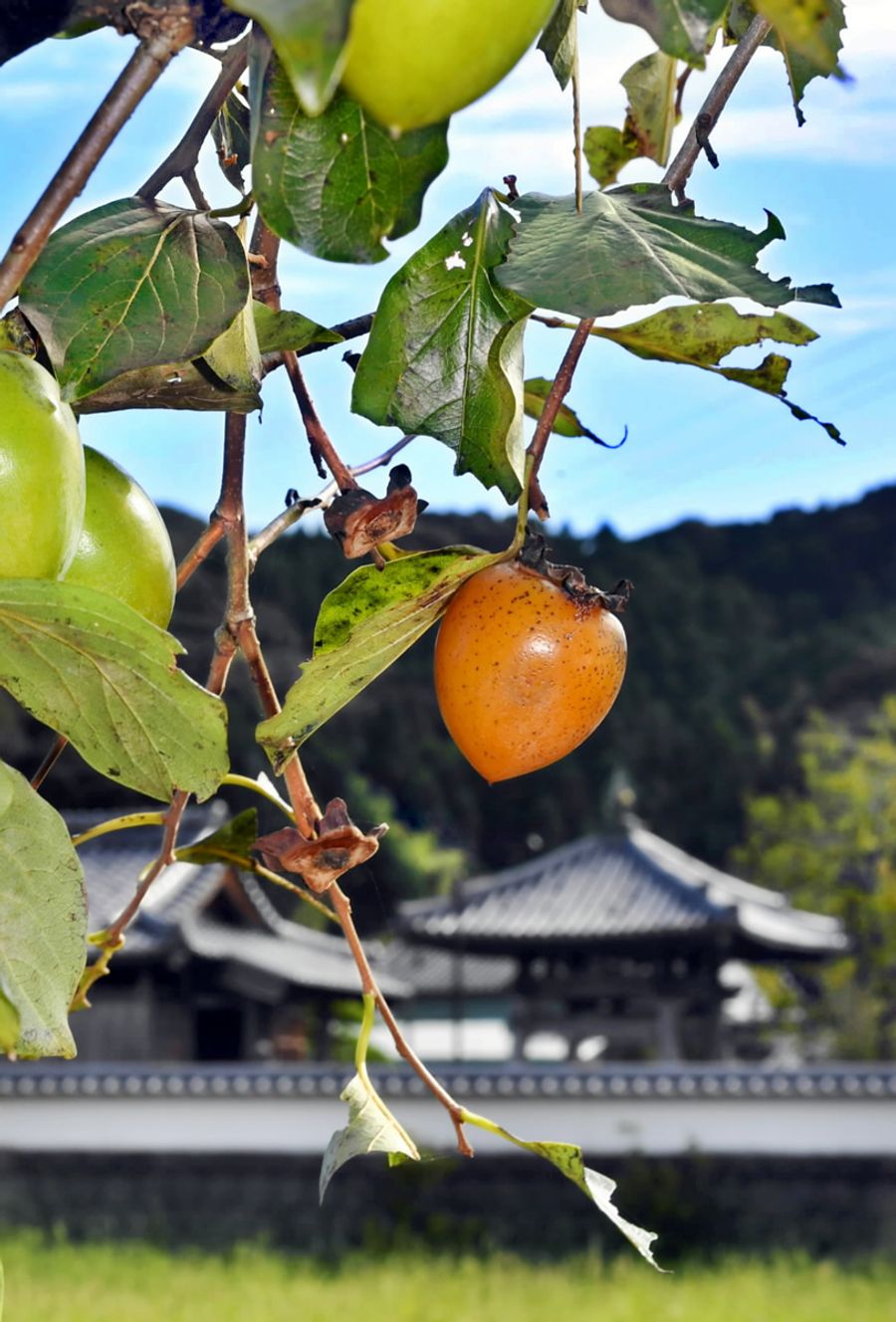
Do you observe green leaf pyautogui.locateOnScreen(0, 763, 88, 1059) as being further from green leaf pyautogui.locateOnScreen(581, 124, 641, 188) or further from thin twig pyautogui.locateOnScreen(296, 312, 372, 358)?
green leaf pyautogui.locateOnScreen(581, 124, 641, 188)

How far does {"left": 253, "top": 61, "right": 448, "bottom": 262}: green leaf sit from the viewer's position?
0.20 m

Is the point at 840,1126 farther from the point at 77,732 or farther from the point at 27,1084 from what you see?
the point at 77,732

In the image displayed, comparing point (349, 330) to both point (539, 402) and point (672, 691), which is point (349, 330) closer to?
point (539, 402)

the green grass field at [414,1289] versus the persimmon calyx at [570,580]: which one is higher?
the persimmon calyx at [570,580]

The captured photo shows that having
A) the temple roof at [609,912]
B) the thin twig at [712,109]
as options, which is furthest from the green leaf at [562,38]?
the temple roof at [609,912]

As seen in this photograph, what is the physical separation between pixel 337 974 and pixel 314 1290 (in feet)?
12.3

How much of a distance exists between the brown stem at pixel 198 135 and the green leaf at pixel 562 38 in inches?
2.5

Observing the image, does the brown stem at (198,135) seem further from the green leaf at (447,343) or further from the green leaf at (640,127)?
the green leaf at (640,127)

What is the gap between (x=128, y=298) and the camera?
24cm

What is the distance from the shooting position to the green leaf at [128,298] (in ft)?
0.76

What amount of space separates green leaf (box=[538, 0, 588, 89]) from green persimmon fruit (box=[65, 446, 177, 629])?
0.11 m

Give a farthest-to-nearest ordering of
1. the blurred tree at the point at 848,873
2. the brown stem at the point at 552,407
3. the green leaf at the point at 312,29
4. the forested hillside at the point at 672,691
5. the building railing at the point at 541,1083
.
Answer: the forested hillside at the point at 672,691 < the blurred tree at the point at 848,873 < the building railing at the point at 541,1083 < the brown stem at the point at 552,407 < the green leaf at the point at 312,29

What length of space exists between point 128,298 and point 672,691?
17716 mm

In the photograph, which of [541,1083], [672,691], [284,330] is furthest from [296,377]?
[672,691]
